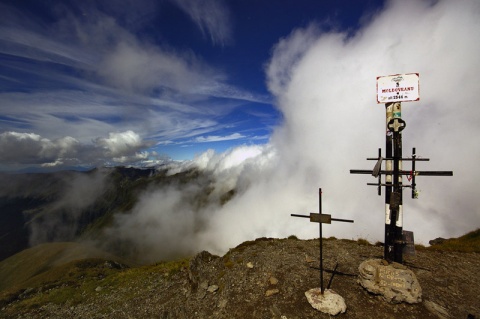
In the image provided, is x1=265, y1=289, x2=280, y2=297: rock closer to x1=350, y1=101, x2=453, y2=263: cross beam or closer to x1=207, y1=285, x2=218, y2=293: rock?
x1=207, y1=285, x2=218, y2=293: rock

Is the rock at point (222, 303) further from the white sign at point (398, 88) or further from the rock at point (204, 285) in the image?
the white sign at point (398, 88)

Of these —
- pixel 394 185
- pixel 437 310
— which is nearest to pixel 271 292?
pixel 437 310

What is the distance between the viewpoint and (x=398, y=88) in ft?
43.6

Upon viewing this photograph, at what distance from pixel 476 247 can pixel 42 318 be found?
42899 millimetres

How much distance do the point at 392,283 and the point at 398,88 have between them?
37.1 ft

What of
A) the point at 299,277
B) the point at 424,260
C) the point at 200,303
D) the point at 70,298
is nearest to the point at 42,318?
the point at 70,298

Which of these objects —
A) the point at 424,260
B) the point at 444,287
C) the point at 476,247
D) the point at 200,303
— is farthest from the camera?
the point at 476,247

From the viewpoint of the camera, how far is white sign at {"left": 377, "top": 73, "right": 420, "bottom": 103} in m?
13.0

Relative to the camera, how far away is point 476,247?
2088 centimetres

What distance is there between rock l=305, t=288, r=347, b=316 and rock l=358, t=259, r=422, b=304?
2052mm

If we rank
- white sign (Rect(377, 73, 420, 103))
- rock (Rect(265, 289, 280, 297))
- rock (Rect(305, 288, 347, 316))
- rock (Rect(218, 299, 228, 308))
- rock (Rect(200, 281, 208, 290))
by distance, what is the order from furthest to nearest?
1. rock (Rect(200, 281, 208, 290))
2. rock (Rect(218, 299, 228, 308))
3. rock (Rect(265, 289, 280, 297))
4. white sign (Rect(377, 73, 420, 103))
5. rock (Rect(305, 288, 347, 316))

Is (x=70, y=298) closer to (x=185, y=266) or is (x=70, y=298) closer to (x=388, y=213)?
(x=185, y=266)

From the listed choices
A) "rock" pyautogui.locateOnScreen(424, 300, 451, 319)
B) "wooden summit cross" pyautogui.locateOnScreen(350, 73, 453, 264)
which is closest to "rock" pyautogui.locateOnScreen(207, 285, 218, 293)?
"wooden summit cross" pyautogui.locateOnScreen(350, 73, 453, 264)

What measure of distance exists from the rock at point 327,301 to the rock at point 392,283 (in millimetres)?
2052
